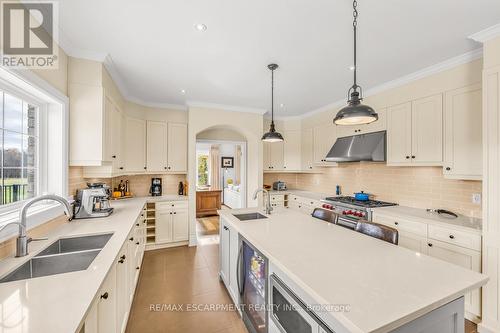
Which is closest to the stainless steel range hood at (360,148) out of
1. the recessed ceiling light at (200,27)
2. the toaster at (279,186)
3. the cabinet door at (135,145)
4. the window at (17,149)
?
the toaster at (279,186)

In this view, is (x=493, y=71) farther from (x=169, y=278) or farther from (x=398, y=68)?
(x=169, y=278)

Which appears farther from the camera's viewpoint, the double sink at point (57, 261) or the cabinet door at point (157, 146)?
the cabinet door at point (157, 146)

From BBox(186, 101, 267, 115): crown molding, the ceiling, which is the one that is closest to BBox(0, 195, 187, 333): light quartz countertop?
the ceiling

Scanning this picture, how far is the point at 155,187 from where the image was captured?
13.8 feet

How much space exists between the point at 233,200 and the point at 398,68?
18.1 feet

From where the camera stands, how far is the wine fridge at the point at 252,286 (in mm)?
1629

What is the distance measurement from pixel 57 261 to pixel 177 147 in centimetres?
290

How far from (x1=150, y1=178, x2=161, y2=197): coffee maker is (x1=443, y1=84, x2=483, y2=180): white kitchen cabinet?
444cm

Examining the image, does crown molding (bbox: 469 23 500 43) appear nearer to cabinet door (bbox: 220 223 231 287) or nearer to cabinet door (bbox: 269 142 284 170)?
cabinet door (bbox: 220 223 231 287)

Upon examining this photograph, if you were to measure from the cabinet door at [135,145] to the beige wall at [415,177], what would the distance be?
350 centimetres

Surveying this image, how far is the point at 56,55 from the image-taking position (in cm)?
200

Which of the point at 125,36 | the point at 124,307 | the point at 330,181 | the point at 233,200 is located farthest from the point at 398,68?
the point at 233,200

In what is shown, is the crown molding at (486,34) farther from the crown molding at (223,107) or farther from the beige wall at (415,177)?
the crown molding at (223,107)

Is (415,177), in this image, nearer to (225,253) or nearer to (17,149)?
(225,253)
